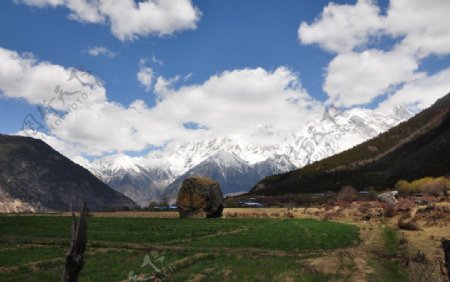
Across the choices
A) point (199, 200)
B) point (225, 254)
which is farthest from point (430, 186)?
point (225, 254)

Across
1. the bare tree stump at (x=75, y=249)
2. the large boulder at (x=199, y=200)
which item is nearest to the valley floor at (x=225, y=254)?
the bare tree stump at (x=75, y=249)

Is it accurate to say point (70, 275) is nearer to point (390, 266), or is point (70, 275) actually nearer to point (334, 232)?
point (390, 266)

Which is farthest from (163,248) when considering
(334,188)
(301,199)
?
(334,188)

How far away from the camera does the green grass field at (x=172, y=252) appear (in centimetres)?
2819

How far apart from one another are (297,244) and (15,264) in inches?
994

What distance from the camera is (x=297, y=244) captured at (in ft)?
138

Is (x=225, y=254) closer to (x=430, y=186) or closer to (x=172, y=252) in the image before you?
(x=172, y=252)

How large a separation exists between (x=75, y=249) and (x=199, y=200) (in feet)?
248

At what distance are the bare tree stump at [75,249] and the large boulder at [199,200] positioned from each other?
74897 millimetres

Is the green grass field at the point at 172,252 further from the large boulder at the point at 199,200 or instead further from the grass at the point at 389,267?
the large boulder at the point at 199,200

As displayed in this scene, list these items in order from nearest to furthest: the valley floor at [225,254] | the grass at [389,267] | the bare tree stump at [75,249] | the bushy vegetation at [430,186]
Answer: the bare tree stump at [75,249], the valley floor at [225,254], the grass at [389,267], the bushy vegetation at [430,186]

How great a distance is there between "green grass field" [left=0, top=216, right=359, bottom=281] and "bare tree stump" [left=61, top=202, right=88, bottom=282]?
1568 cm

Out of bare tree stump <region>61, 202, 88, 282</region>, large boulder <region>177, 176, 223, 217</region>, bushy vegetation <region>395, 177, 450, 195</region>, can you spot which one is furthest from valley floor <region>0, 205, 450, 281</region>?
bushy vegetation <region>395, 177, 450, 195</region>

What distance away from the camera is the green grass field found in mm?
28188
